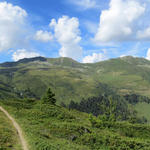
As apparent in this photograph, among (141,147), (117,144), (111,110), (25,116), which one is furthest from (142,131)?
(25,116)

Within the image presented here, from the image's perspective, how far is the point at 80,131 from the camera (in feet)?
120

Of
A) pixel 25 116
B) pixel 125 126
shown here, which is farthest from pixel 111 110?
pixel 25 116

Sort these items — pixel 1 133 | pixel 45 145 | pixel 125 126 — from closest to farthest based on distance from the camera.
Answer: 1. pixel 45 145
2. pixel 1 133
3. pixel 125 126

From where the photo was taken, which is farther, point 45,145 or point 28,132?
point 28,132

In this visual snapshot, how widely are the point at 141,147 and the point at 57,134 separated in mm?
20818

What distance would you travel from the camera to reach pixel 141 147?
115 feet

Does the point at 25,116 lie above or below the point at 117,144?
above

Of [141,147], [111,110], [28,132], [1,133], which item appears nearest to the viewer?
[1,133]

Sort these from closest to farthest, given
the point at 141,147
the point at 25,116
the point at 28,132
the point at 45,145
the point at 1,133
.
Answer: the point at 45,145
the point at 1,133
the point at 28,132
the point at 141,147
the point at 25,116

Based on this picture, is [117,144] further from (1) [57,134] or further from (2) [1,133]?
(2) [1,133]

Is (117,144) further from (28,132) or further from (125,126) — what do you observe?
(125,126)

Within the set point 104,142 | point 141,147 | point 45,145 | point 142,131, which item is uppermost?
point 45,145

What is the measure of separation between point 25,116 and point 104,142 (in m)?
24.5

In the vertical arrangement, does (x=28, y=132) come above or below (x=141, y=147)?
above
